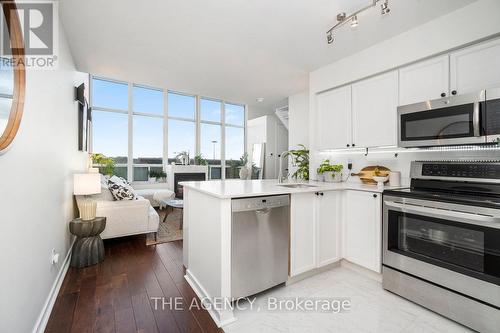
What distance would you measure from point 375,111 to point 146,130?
5.48 metres

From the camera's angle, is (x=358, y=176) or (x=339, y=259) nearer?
(x=339, y=259)

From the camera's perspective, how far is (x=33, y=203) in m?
1.46

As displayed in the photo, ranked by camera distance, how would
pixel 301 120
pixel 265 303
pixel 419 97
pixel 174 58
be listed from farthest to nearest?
pixel 301 120 → pixel 174 58 → pixel 419 97 → pixel 265 303

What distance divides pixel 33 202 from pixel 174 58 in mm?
2604

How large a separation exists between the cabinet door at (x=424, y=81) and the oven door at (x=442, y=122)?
26 cm

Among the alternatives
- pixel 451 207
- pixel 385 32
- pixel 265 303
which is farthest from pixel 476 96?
pixel 265 303

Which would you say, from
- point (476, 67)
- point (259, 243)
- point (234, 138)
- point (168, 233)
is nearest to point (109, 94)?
point (234, 138)

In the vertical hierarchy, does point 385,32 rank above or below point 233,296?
above

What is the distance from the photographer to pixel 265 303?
1.88 metres

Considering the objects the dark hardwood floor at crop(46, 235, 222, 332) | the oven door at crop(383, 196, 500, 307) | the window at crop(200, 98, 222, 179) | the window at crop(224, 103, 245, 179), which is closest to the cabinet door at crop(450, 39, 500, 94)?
the oven door at crop(383, 196, 500, 307)

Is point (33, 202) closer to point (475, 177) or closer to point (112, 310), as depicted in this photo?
point (112, 310)

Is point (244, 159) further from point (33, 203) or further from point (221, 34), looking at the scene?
point (33, 203)

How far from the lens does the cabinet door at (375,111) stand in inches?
101

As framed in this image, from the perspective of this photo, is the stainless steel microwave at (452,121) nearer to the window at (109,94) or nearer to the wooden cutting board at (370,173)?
the wooden cutting board at (370,173)
